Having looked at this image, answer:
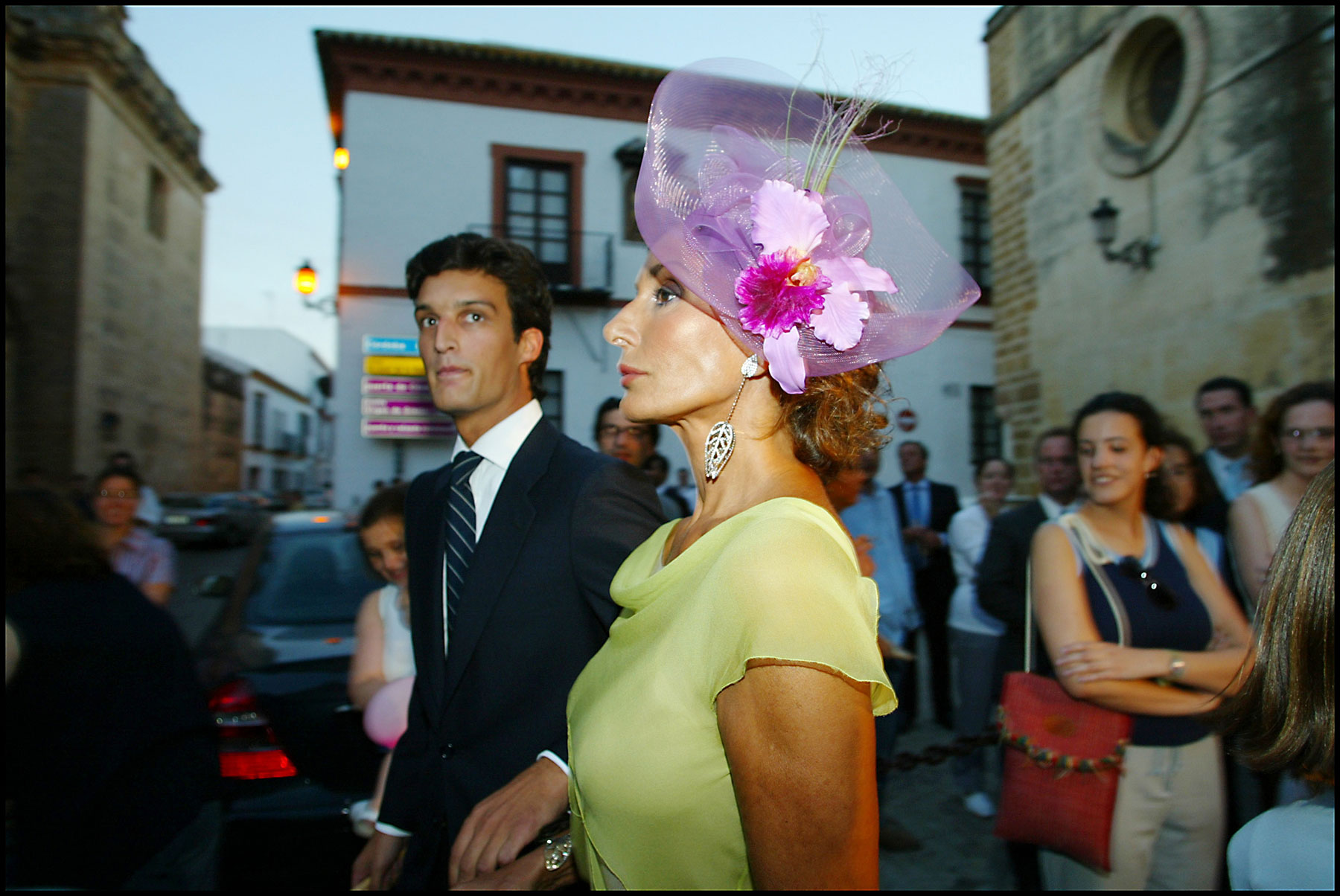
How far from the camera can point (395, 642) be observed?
2594 mm

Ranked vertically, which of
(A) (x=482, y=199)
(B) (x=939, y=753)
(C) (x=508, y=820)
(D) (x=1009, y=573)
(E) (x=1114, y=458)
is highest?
(A) (x=482, y=199)

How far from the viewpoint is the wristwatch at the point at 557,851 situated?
4.57 feet

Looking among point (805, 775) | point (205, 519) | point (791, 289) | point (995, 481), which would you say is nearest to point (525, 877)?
point (805, 775)

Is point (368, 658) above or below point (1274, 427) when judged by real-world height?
below

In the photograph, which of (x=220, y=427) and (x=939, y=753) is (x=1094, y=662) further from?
(x=220, y=427)

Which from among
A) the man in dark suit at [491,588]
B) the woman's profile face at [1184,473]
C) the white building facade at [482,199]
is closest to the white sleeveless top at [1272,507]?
the woman's profile face at [1184,473]

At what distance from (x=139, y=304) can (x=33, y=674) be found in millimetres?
19856

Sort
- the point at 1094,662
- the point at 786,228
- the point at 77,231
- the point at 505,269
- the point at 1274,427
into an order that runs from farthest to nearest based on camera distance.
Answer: the point at 77,231
the point at 1274,427
the point at 1094,662
the point at 505,269
the point at 786,228

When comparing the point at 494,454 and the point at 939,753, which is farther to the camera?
the point at 939,753

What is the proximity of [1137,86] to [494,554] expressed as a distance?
9335 mm

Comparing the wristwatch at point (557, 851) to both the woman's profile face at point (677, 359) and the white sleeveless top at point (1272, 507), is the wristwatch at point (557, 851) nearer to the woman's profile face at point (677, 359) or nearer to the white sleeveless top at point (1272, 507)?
the woman's profile face at point (677, 359)

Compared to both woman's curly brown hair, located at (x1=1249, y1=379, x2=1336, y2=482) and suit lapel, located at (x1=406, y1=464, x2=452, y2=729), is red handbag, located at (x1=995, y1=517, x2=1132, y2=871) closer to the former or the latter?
woman's curly brown hair, located at (x1=1249, y1=379, x2=1336, y2=482)

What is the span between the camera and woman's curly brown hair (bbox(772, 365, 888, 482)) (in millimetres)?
1299

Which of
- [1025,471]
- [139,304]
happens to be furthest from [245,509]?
[1025,471]
